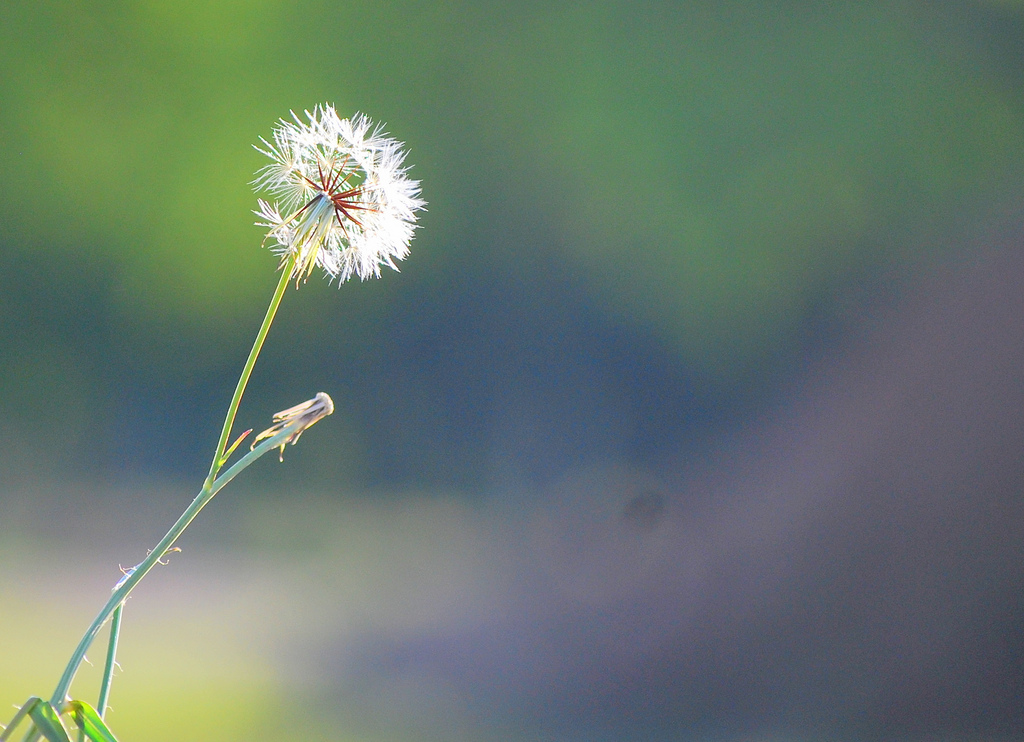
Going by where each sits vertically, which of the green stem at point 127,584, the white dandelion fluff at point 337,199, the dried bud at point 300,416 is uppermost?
the white dandelion fluff at point 337,199

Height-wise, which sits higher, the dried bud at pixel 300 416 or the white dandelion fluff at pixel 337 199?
the white dandelion fluff at pixel 337 199

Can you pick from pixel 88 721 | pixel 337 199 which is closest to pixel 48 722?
pixel 88 721

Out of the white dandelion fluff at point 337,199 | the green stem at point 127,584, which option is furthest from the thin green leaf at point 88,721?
the white dandelion fluff at point 337,199

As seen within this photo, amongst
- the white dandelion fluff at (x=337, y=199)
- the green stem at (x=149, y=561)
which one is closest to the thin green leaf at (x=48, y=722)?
the green stem at (x=149, y=561)

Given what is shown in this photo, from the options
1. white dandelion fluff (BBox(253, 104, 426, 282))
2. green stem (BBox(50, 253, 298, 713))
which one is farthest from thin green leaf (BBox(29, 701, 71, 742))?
white dandelion fluff (BBox(253, 104, 426, 282))

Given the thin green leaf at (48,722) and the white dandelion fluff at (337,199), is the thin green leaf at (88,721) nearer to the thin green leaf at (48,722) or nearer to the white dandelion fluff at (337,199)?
the thin green leaf at (48,722)

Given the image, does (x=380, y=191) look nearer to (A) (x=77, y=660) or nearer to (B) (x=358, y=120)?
(B) (x=358, y=120)

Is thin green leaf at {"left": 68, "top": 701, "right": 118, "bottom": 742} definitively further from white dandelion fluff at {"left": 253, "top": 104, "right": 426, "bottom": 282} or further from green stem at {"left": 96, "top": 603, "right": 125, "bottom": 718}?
white dandelion fluff at {"left": 253, "top": 104, "right": 426, "bottom": 282}
